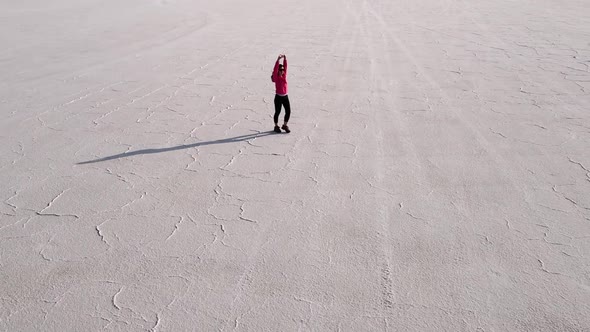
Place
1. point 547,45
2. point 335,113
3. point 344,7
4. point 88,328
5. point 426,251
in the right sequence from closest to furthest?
point 88,328
point 426,251
point 335,113
point 547,45
point 344,7

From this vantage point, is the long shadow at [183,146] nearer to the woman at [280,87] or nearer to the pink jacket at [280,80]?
the woman at [280,87]

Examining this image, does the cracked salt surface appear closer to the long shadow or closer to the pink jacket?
the long shadow

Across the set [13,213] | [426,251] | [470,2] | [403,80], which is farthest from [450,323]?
[470,2]

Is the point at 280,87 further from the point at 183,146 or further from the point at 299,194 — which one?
the point at 299,194

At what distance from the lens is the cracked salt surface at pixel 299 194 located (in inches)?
141

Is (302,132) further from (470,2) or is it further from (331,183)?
(470,2)

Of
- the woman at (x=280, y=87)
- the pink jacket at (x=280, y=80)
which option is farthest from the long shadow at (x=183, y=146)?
the pink jacket at (x=280, y=80)

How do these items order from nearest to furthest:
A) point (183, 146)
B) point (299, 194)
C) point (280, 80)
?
1. point (299, 194)
2. point (183, 146)
3. point (280, 80)

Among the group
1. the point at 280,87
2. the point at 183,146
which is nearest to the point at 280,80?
the point at 280,87

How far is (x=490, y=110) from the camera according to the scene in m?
7.57

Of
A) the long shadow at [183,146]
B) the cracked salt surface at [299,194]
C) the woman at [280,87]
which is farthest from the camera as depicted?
the woman at [280,87]

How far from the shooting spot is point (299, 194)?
513 cm

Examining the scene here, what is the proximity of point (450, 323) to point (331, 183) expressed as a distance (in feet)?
7.28

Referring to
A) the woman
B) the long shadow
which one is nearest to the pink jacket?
the woman
